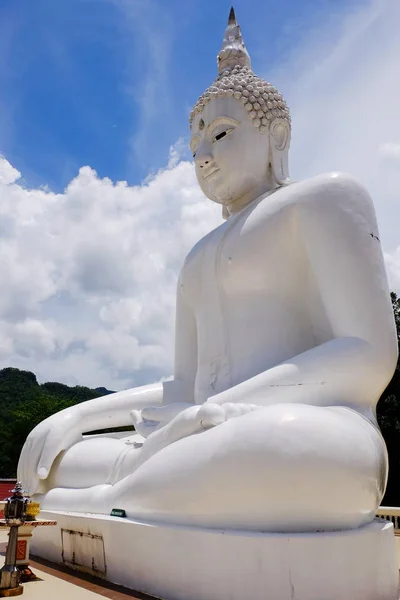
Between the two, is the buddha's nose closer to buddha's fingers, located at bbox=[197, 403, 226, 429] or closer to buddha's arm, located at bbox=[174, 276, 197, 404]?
buddha's arm, located at bbox=[174, 276, 197, 404]

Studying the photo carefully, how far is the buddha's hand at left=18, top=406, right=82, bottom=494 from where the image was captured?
4492 millimetres

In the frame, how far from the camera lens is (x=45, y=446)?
14.8ft

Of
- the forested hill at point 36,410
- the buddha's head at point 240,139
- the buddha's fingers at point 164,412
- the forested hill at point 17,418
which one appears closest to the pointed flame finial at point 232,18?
the buddha's head at point 240,139

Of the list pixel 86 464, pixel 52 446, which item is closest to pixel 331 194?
pixel 86 464

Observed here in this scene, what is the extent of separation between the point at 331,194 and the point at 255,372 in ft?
4.51

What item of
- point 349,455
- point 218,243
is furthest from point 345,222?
point 349,455

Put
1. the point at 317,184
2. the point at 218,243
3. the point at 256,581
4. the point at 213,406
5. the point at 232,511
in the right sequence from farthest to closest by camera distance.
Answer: the point at 218,243
the point at 317,184
the point at 213,406
the point at 232,511
the point at 256,581

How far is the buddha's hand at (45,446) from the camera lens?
449 centimetres

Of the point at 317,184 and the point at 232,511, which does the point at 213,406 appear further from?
the point at 317,184

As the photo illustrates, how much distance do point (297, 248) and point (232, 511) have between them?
80.3 inches

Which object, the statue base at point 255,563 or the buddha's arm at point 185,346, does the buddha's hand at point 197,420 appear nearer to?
the statue base at point 255,563

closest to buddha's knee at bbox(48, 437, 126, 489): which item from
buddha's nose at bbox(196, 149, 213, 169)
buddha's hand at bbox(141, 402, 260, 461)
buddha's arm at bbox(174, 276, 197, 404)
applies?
buddha's hand at bbox(141, 402, 260, 461)

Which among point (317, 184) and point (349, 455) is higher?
point (317, 184)

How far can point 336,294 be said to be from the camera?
3795 millimetres
